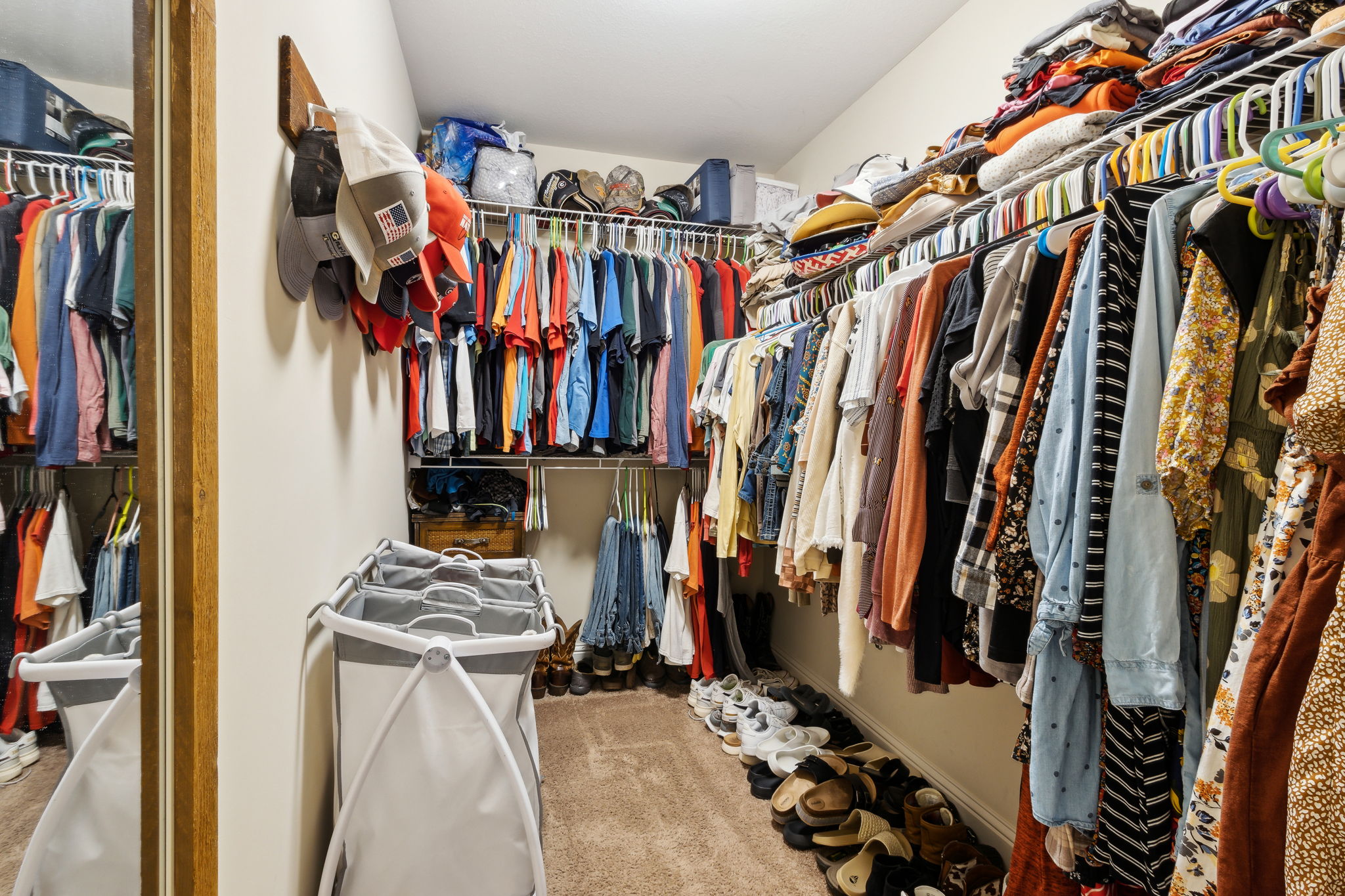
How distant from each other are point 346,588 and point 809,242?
186cm

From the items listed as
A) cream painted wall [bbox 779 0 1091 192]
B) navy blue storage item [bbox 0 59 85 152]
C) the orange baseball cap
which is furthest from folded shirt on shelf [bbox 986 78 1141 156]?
navy blue storage item [bbox 0 59 85 152]

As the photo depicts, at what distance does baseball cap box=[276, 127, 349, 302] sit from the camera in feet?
3.42

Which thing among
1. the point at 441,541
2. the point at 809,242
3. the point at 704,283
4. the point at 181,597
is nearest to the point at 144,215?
the point at 181,597

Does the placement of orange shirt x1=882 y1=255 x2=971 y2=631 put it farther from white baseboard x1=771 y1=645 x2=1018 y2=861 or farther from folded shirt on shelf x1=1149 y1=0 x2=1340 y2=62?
white baseboard x1=771 y1=645 x2=1018 y2=861

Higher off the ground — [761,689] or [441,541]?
[441,541]

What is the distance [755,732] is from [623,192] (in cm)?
244

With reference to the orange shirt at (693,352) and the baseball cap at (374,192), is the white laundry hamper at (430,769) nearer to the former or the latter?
the baseball cap at (374,192)

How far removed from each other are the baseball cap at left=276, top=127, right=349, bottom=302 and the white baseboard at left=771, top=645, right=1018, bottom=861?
71.9 inches

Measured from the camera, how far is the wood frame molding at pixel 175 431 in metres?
0.64

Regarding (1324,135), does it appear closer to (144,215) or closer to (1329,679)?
(1329,679)

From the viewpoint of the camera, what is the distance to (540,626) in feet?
4.43

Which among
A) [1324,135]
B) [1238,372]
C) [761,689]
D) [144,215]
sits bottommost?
[761,689]

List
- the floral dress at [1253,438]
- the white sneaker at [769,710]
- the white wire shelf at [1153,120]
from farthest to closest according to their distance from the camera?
the white sneaker at [769,710], the white wire shelf at [1153,120], the floral dress at [1253,438]

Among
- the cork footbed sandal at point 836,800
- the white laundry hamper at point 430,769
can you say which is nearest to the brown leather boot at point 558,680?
the cork footbed sandal at point 836,800
